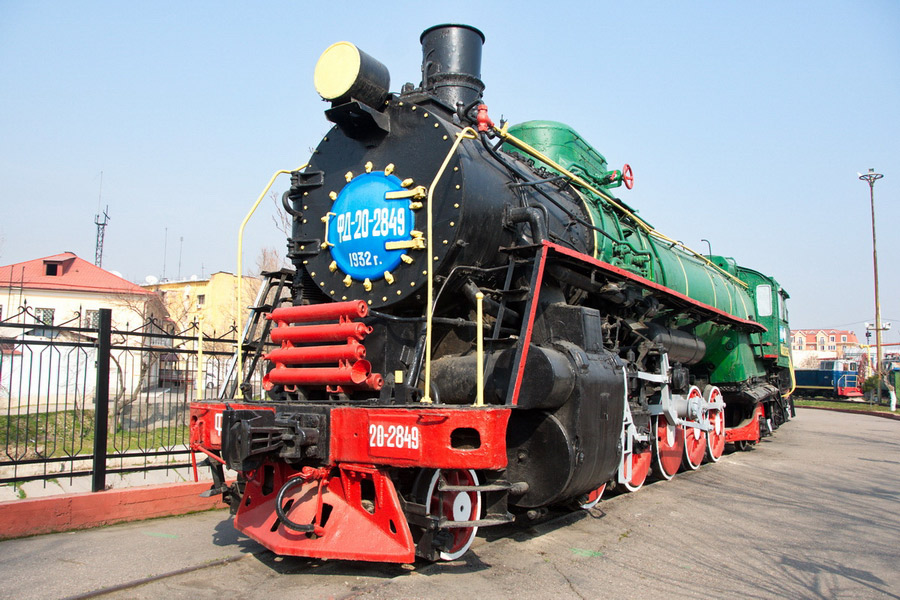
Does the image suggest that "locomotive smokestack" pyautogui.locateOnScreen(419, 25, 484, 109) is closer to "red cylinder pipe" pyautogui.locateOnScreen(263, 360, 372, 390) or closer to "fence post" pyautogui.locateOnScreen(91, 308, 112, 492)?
"red cylinder pipe" pyautogui.locateOnScreen(263, 360, 372, 390)

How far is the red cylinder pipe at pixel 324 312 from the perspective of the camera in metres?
4.21

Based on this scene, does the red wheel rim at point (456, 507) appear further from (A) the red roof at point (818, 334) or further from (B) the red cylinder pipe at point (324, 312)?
(A) the red roof at point (818, 334)

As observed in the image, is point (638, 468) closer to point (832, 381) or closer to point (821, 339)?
point (832, 381)

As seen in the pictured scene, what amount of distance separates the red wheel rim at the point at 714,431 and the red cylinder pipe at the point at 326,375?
5.91 m

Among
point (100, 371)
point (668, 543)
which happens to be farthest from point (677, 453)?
point (100, 371)

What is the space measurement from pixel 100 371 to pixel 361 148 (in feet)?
10.7

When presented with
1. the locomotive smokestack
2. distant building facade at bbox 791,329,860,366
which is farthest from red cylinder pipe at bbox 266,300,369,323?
distant building facade at bbox 791,329,860,366

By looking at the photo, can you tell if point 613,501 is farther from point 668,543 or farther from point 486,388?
point 486,388

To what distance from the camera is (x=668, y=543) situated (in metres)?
4.86

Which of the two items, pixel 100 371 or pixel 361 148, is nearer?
pixel 361 148

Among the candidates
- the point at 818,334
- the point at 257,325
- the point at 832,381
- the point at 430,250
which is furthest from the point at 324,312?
the point at 818,334

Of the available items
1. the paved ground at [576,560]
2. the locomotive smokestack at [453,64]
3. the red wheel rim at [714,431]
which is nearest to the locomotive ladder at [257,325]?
the paved ground at [576,560]

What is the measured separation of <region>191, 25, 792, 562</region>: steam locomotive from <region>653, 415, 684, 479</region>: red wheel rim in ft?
2.50

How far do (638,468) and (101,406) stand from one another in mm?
5139
